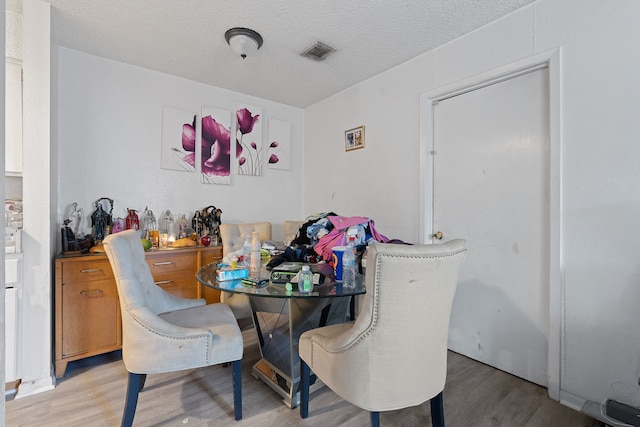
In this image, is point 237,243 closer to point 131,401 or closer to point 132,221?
point 132,221

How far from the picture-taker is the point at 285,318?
193 centimetres

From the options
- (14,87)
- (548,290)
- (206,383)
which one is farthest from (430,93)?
(14,87)

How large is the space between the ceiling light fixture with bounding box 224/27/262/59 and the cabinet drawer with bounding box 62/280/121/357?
2115 millimetres

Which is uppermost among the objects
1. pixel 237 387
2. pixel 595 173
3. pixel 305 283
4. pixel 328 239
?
pixel 595 173

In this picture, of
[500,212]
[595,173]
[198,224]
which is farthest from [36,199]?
[595,173]

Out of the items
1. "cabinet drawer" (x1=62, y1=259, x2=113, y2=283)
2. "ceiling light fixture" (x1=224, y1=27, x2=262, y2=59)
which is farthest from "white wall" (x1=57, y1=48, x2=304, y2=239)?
"ceiling light fixture" (x1=224, y1=27, x2=262, y2=59)

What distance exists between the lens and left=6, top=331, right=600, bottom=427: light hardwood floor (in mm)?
1629

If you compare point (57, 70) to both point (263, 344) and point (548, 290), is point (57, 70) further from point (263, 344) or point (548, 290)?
point (548, 290)

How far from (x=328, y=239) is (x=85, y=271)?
1.83 metres

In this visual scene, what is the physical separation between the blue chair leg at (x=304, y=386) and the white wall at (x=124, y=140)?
88.2 inches

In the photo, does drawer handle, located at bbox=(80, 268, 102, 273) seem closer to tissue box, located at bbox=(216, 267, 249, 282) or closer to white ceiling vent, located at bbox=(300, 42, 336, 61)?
tissue box, located at bbox=(216, 267, 249, 282)

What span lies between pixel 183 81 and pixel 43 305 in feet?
7.79

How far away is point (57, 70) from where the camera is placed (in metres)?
2.46

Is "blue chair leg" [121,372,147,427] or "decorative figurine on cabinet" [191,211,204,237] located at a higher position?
"decorative figurine on cabinet" [191,211,204,237]
